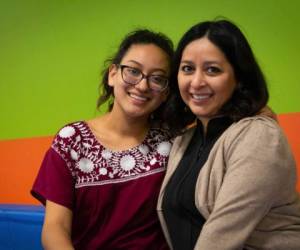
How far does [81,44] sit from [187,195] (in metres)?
1.19

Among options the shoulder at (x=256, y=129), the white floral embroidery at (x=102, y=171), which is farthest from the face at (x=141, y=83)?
the shoulder at (x=256, y=129)

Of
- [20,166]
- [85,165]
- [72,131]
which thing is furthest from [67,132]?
[20,166]

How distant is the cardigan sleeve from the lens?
87 cm

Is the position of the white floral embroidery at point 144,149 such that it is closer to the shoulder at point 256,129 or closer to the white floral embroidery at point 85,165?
the white floral embroidery at point 85,165

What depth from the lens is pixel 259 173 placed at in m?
0.87

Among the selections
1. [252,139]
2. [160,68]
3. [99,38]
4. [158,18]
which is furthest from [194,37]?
[99,38]

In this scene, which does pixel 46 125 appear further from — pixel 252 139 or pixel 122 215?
pixel 252 139

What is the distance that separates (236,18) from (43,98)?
1.11 meters

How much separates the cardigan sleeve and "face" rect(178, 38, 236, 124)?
0.19m

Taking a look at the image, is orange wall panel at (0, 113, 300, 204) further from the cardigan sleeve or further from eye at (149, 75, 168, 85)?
the cardigan sleeve

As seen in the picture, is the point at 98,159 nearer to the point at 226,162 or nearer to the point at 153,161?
the point at 153,161

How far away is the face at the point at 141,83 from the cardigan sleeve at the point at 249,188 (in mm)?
418

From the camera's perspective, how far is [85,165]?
3.89 feet

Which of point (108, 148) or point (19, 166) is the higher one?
point (108, 148)
